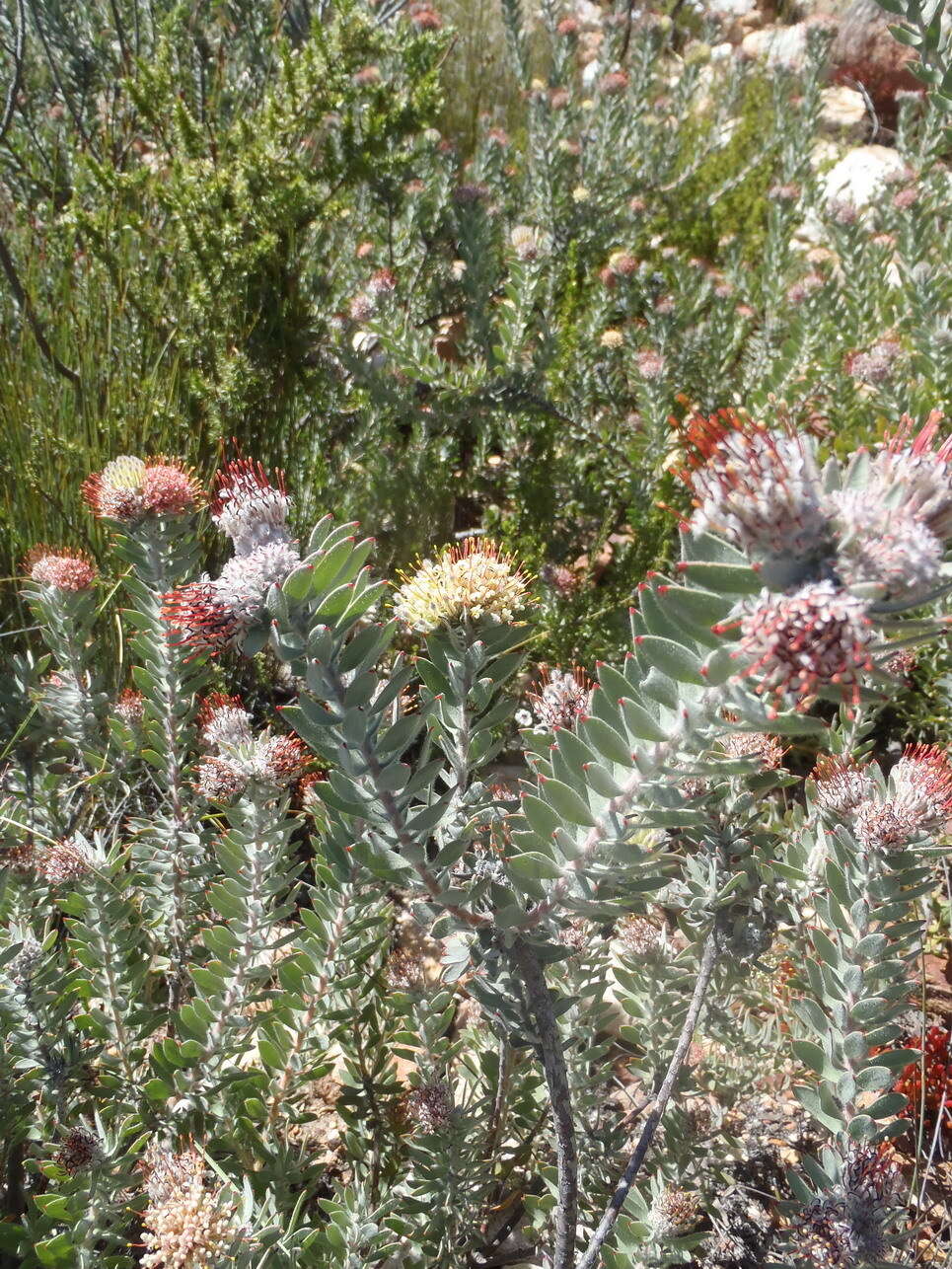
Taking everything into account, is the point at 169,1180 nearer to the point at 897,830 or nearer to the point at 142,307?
the point at 897,830

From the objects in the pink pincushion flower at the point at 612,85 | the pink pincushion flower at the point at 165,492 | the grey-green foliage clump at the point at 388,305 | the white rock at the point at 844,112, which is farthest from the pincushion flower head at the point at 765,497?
the white rock at the point at 844,112

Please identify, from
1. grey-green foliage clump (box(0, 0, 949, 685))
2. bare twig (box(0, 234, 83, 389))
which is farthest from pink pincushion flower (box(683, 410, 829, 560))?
bare twig (box(0, 234, 83, 389))

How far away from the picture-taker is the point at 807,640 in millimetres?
786

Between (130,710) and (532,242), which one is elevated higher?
(532,242)

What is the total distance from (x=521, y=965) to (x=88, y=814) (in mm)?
1859

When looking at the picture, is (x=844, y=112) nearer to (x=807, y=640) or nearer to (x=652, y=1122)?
(x=652, y=1122)

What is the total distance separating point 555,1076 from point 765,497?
0.90 meters

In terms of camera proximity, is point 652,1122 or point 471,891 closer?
point 471,891

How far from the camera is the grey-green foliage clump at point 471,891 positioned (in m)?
0.90

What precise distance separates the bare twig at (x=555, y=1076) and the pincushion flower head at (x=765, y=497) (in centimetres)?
65

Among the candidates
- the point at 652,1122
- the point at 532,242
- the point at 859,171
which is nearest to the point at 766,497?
the point at 652,1122

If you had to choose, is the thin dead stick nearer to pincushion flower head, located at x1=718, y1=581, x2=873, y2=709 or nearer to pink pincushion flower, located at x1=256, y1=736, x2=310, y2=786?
pink pincushion flower, located at x1=256, y1=736, x2=310, y2=786

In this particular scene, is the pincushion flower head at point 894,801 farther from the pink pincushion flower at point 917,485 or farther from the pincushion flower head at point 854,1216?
the pink pincushion flower at point 917,485

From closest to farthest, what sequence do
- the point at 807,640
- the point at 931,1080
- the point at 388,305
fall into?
the point at 807,640 → the point at 931,1080 → the point at 388,305
